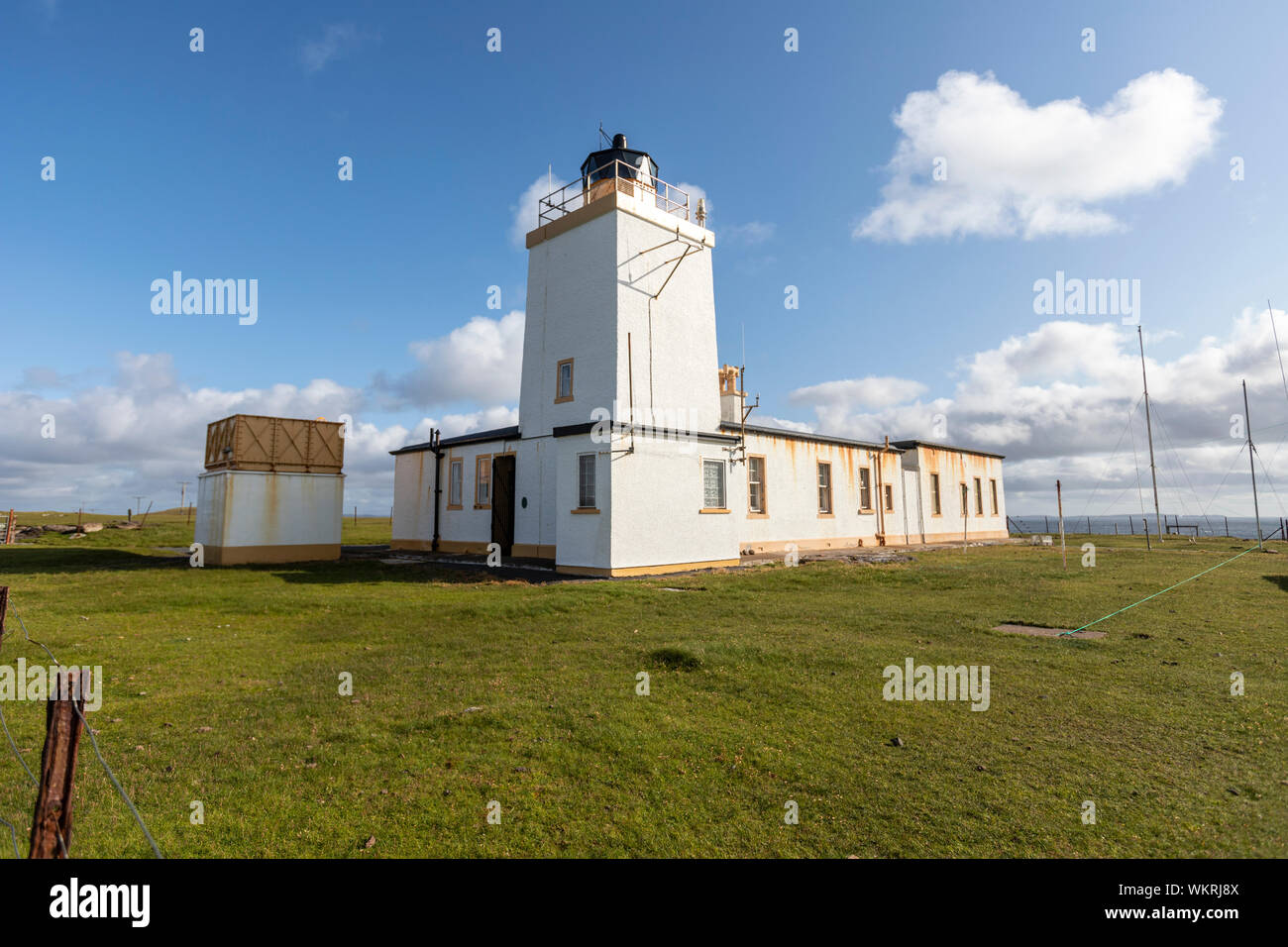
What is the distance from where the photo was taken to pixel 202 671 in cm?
796

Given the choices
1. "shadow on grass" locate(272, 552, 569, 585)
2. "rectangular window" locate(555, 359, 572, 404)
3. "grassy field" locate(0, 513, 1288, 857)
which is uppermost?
"rectangular window" locate(555, 359, 572, 404)

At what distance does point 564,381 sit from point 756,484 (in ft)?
27.2

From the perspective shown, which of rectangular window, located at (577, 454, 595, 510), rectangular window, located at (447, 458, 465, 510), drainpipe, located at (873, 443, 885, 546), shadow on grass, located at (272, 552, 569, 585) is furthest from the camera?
drainpipe, located at (873, 443, 885, 546)

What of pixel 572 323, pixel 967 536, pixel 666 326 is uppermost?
pixel 572 323

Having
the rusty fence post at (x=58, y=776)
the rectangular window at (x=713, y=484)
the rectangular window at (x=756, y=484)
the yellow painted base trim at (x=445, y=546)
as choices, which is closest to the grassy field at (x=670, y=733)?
the rusty fence post at (x=58, y=776)

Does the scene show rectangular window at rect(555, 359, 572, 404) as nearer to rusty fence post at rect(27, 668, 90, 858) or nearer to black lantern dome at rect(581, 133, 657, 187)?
black lantern dome at rect(581, 133, 657, 187)

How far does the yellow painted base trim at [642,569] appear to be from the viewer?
1702cm

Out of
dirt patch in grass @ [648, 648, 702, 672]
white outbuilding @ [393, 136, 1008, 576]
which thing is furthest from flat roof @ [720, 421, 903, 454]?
dirt patch in grass @ [648, 648, 702, 672]

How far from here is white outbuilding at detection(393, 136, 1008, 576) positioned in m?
18.0

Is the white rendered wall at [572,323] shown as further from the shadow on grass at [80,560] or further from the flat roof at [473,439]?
the shadow on grass at [80,560]

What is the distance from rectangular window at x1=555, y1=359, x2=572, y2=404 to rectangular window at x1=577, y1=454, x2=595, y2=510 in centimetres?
330

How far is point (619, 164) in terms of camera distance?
868 inches

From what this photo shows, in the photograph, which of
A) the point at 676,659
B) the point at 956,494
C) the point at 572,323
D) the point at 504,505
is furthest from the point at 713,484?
the point at 956,494

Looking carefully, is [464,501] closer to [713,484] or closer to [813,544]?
[713,484]
